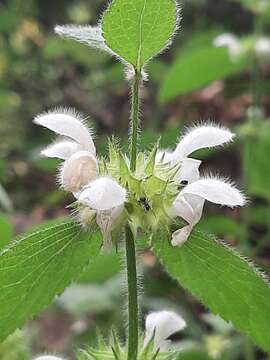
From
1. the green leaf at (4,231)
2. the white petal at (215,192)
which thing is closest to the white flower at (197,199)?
the white petal at (215,192)

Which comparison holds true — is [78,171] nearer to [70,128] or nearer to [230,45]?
[70,128]

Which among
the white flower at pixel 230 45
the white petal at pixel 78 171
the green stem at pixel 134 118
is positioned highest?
the white flower at pixel 230 45

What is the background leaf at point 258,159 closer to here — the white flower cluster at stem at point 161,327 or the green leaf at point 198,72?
the green leaf at point 198,72

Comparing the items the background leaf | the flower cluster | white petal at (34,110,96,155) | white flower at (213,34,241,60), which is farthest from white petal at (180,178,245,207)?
the background leaf

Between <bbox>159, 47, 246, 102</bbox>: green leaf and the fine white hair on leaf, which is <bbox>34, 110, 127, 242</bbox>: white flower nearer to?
the fine white hair on leaf

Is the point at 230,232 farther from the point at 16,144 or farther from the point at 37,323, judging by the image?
the point at 16,144

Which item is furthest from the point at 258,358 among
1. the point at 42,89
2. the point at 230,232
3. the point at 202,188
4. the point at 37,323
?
the point at 42,89

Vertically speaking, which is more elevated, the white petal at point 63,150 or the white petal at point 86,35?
the white petal at point 86,35
